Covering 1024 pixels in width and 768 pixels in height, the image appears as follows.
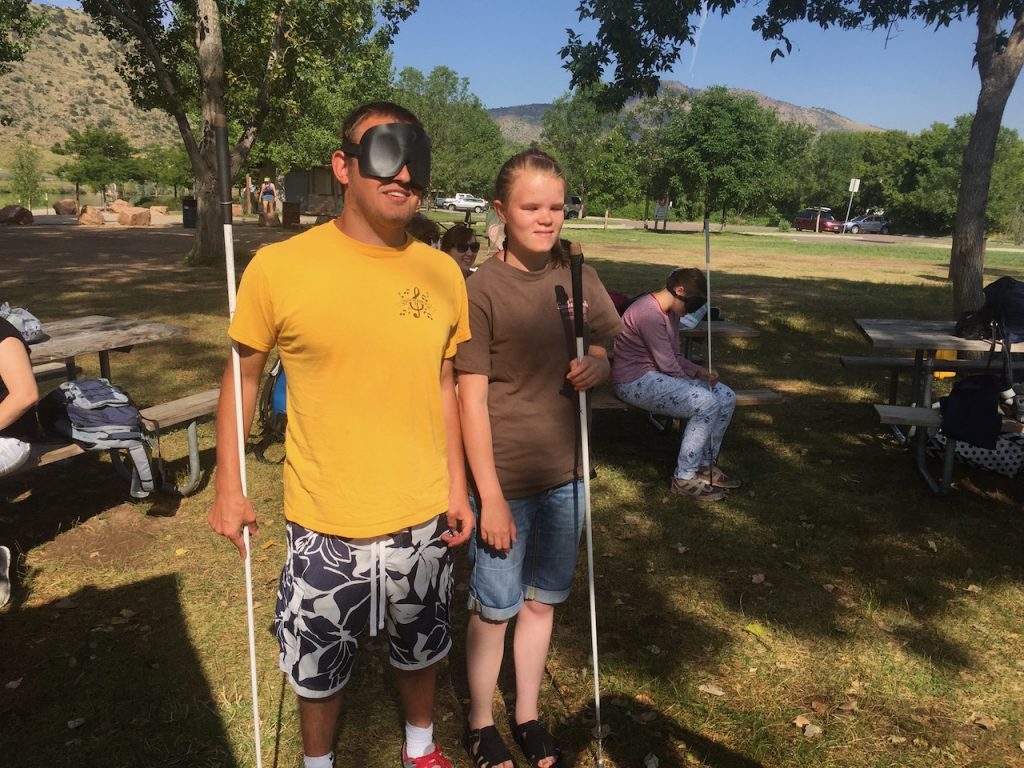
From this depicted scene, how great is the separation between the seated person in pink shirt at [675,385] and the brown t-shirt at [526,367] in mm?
2853

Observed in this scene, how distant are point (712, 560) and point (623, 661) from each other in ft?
3.99

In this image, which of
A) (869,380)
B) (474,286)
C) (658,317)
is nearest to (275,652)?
(474,286)

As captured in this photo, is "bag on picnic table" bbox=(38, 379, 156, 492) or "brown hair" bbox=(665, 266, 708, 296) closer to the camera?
"bag on picnic table" bbox=(38, 379, 156, 492)

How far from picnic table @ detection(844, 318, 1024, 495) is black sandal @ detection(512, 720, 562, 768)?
3.56m

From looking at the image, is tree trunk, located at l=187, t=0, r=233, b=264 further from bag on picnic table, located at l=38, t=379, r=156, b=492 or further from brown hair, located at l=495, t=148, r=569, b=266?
brown hair, located at l=495, t=148, r=569, b=266

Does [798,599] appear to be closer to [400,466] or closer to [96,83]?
[400,466]

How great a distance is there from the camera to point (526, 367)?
2.46m

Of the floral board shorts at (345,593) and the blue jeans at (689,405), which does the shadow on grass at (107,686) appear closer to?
the floral board shorts at (345,593)

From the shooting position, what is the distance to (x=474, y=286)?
7.88ft

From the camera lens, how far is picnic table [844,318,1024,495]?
5309mm

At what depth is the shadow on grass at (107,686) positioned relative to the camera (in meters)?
2.91

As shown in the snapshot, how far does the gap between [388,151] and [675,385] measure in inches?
146

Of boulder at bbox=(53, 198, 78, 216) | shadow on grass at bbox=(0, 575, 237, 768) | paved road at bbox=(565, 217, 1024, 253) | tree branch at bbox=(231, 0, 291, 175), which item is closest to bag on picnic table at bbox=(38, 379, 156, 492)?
shadow on grass at bbox=(0, 575, 237, 768)

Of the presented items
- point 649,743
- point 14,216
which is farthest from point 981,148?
point 14,216
